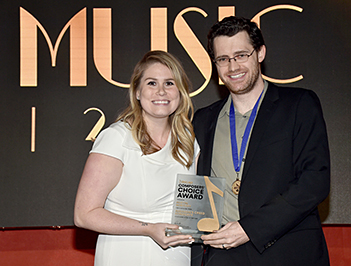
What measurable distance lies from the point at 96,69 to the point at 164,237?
2271 millimetres

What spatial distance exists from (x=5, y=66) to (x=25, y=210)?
5.06 feet

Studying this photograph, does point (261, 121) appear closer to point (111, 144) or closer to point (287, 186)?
point (287, 186)

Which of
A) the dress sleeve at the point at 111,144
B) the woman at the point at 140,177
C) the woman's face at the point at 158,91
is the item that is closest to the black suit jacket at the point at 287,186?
the woman at the point at 140,177

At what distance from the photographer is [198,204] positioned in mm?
2186

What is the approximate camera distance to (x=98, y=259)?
2.34 meters

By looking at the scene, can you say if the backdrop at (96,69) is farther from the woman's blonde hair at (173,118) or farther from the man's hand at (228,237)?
the man's hand at (228,237)

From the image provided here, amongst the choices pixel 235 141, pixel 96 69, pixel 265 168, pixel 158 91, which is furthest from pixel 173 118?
pixel 96 69

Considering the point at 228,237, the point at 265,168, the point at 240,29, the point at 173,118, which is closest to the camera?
the point at 228,237

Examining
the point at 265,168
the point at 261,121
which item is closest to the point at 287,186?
the point at 265,168

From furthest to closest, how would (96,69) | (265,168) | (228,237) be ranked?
(96,69), (265,168), (228,237)

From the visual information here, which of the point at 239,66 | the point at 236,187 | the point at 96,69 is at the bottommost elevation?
the point at 236,187

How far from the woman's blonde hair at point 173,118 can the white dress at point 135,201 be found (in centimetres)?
11

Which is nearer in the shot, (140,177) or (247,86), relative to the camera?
(140,177)

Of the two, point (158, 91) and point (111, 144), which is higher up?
point (158, 91)
